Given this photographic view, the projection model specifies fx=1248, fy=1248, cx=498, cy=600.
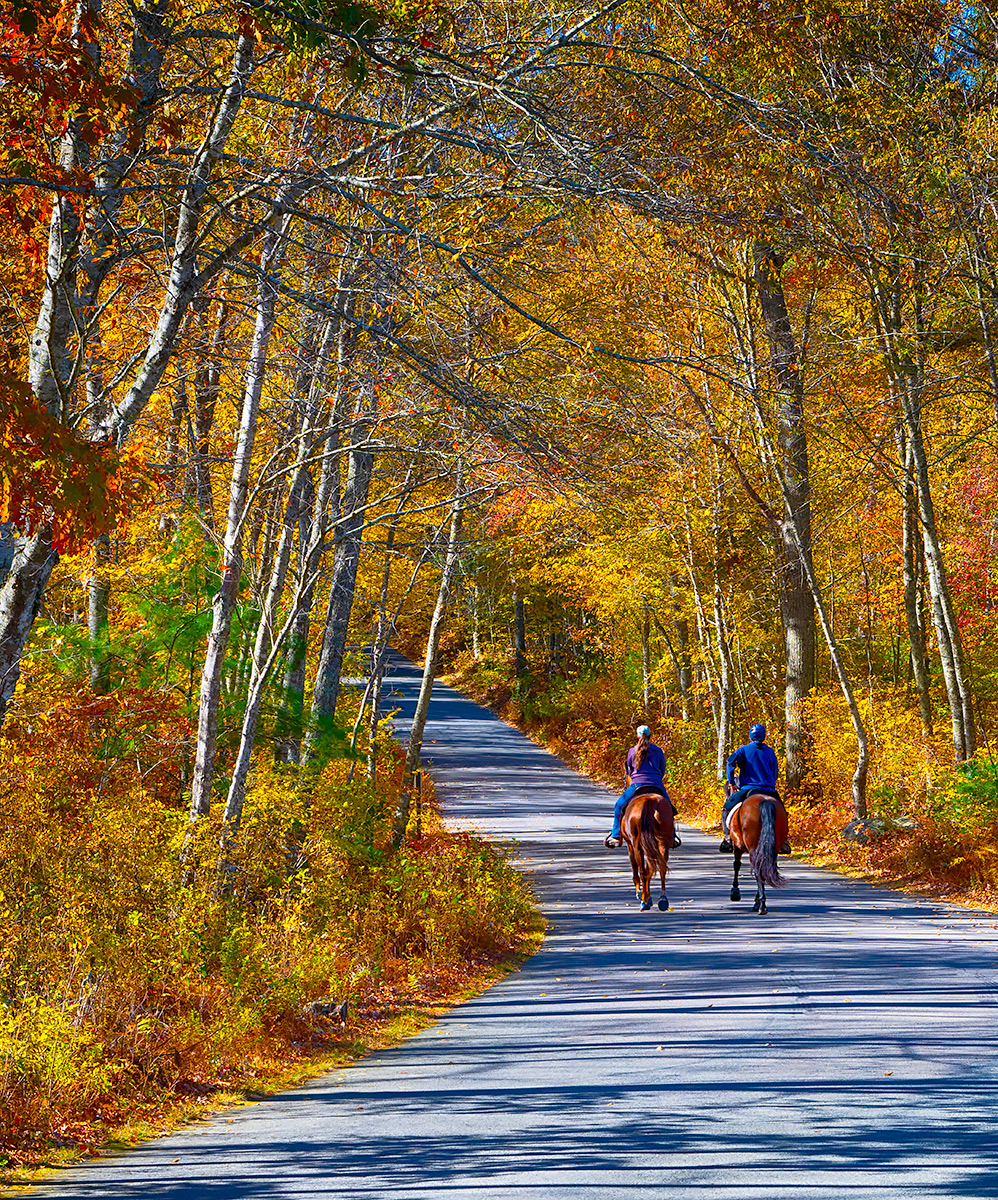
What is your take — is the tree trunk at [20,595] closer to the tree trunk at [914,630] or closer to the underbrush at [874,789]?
the underbrush at [874,789]

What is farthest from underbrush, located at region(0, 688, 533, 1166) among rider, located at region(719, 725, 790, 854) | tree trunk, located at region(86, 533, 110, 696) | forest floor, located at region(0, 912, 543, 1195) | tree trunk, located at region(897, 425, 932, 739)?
tree trunk, located at region(897, 425, 932, 739)

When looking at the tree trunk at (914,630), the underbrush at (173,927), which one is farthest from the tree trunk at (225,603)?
the tree trunk at (914,630)

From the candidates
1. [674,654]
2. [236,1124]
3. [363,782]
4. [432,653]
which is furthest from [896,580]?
[236,1124]

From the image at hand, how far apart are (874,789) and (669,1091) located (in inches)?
653

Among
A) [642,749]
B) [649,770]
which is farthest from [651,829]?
[642,749]

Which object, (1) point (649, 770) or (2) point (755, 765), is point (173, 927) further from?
(2) point (755, 765)

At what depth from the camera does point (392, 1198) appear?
5.79 m

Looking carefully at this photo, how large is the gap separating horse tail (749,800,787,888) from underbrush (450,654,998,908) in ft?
11.3

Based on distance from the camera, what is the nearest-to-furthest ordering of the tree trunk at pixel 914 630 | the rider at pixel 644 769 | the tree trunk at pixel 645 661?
1. the rider at pixel 644 769
2. the tree trunk at pixel 914 630
3. the tree trunk at pixel 645 661

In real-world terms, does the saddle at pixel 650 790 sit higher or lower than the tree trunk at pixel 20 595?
lower

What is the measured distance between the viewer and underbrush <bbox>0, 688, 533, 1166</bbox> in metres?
7.85

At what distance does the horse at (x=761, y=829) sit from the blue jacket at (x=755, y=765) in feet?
0.55

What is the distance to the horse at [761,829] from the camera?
15547 mm

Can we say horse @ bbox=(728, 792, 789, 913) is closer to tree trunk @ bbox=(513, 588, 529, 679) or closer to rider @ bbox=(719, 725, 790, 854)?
rider @ bbox=(719, 725, 790, 854)
